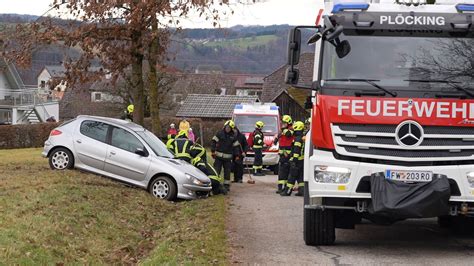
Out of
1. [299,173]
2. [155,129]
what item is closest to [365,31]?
[299,173]

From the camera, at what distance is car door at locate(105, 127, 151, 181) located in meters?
16.3

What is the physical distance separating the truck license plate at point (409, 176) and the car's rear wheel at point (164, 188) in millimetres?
7570

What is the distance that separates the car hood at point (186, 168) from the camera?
16253 mm

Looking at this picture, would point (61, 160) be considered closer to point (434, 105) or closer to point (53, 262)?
point (53, 262)

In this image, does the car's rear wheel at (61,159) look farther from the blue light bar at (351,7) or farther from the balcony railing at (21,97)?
the balcony railing at (21,97)

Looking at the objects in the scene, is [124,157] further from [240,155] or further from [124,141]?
[240,155]

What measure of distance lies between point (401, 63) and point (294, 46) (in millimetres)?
1380

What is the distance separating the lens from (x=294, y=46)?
9.88 metres

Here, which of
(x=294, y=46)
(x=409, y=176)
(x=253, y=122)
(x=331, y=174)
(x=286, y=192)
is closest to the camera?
(x=409, y=176)

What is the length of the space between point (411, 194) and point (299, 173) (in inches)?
346

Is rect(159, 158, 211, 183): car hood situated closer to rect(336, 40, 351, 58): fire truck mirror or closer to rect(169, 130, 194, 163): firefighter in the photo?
rect(169, 130, 194, 163): firefighter

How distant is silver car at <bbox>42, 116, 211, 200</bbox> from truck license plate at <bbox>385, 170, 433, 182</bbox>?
24.3ft

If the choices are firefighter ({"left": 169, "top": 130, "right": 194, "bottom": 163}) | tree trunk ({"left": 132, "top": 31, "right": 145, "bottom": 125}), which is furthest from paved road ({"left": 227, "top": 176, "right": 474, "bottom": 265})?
tree trunk ({"left": 132, "top": 31, "right": 145, "bottom": 125})

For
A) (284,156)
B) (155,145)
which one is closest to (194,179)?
(155,145)
